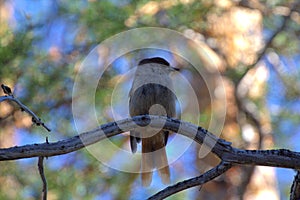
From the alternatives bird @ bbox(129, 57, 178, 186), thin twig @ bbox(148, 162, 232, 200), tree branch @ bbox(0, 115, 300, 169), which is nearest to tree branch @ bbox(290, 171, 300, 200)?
tree branch @ bbox(0, 115, 300, 169)

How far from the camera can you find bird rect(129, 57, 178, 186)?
130 inches

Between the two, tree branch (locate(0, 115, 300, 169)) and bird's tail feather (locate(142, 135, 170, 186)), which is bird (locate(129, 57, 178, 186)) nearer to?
bird's tail feather (locate(142, 135, 170, 186))

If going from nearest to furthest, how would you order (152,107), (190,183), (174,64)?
(190,183) → (152,107) → (174,64)

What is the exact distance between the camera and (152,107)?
3.32 metres

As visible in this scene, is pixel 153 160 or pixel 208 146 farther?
pixel 153 160

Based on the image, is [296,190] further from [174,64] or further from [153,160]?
[174,64]

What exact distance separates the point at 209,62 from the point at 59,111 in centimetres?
165

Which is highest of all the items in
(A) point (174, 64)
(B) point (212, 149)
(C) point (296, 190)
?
(A) point (174, 64)

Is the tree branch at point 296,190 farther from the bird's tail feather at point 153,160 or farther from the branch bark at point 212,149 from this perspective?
the bird's tail feather at point 153,160

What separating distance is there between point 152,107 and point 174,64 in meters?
1.52

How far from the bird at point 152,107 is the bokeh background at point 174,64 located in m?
0.16

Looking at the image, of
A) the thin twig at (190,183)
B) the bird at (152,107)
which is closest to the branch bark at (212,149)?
the thin twig at (190,183)

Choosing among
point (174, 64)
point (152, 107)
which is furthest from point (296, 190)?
point (174, 64)

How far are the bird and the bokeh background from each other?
160 millimetres
